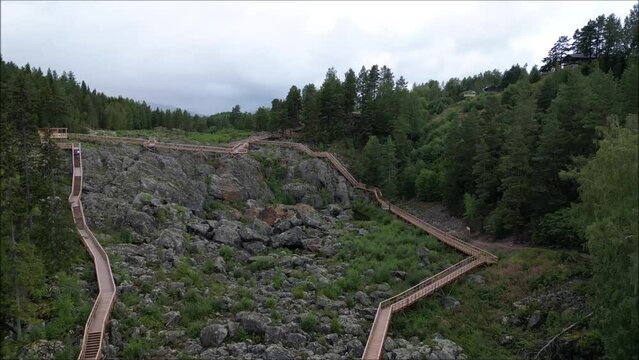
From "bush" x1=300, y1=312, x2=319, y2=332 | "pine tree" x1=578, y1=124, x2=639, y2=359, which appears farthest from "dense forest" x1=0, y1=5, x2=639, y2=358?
"bush" x1=300, y1=312, x2=319, y2=332

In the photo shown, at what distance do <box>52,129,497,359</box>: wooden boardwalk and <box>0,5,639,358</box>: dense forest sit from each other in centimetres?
151

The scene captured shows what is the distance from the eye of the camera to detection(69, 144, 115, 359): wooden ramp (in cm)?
2442

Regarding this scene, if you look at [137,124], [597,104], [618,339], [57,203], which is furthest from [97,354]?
[137,124]

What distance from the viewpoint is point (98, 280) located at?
30797 mm

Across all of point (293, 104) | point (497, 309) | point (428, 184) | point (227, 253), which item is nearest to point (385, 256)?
point (497, 309)

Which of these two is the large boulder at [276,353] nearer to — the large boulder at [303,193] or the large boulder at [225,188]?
the large boulder at [225,188]

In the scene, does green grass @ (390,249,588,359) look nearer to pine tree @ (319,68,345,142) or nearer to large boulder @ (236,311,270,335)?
large boulder @ (236,311,270,335)

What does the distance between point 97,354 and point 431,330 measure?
18.6 metres

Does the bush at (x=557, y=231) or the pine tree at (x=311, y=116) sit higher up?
the pine tree at (x=311, y=116)

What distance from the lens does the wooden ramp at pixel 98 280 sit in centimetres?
2442

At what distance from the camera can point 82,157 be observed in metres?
47.1

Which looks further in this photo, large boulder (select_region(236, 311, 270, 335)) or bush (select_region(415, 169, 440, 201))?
bush (select_region(415, 169, 440, 201))

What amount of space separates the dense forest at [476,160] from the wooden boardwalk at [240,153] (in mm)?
1514

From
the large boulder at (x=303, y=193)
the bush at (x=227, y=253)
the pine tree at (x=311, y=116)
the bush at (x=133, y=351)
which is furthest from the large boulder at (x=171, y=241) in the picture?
the pine tree at (x=311, y=116)
